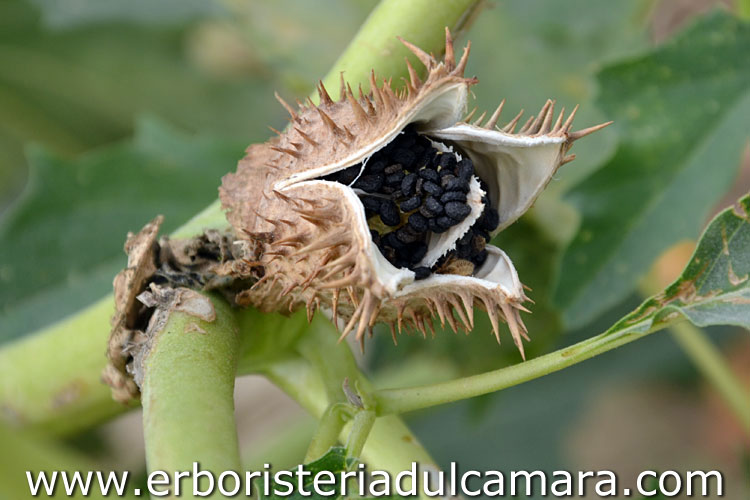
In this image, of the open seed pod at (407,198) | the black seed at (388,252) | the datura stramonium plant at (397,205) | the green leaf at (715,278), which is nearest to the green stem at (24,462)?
the datura stramonium plant at (397,205)

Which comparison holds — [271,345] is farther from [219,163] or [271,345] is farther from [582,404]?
[582,404]

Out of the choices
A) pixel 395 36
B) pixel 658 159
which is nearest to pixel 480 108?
pixel 658 159

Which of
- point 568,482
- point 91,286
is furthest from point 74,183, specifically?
point 568,482

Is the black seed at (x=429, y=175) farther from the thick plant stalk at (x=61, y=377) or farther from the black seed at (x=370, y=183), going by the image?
the thick plant stalk at (x=61, y=377)

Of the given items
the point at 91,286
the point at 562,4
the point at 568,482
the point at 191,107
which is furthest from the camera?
the point at 191,107

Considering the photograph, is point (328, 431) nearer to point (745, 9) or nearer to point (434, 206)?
point (434, 206)

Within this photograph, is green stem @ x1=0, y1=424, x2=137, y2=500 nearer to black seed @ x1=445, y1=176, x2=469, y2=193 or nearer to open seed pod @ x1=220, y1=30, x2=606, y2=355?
open seed pod @ x1=220, y1=30, x2=606, y2=355

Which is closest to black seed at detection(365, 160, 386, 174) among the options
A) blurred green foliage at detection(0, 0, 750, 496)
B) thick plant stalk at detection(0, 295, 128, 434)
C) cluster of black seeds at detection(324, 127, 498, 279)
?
cluster of black seeds at detection(324, 127, 498, 279)
